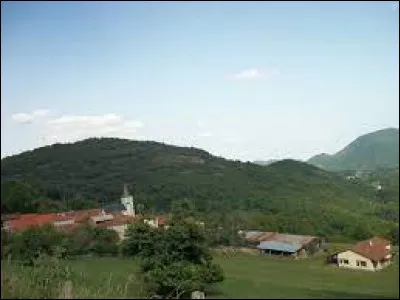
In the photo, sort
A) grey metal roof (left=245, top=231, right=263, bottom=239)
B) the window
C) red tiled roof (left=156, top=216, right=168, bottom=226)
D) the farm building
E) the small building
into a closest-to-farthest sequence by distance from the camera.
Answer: red tiled roof (left=156, top=216, right=168, bottom=226)
the window
the small building
the farm building
grey metal roof (left=245, top=231, right=263, bottom=239)

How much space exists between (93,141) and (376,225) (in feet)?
123

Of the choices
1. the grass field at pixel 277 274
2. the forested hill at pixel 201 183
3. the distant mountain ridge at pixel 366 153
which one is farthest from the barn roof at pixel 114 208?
the distant mountain ridge at pixel 366 153

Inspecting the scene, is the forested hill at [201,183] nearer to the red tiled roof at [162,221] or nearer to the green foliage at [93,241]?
the green foliage at [93,241]

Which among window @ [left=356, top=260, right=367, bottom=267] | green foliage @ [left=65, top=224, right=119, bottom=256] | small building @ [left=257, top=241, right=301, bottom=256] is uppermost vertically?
green foliage @ [left=65, top=224, right=119, bottom=256]

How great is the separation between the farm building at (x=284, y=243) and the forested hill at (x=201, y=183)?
2.80m

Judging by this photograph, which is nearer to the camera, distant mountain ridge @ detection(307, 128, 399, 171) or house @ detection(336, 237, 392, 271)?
house @ detection(336, 237, 392, 271)

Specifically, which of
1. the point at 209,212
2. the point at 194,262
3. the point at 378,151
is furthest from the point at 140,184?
the point at 378,151

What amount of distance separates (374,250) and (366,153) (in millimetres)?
111951

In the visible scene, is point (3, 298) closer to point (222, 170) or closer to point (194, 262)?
point (194, 262)

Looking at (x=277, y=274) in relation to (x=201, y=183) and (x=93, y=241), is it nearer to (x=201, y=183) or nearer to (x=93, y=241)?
(x=93, y=241)

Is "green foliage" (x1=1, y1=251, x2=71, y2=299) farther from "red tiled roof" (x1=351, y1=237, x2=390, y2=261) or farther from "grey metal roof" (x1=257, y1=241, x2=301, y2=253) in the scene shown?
"grey metal roof" (x1=257, y1=241, x2=301, y2=253)

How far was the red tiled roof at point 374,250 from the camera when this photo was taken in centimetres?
2060

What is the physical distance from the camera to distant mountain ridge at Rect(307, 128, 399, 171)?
115775 millimetres

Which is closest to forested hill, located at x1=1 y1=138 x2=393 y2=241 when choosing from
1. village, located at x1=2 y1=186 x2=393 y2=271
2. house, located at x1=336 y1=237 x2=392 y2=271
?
village, located at x1=2 y1=186 x2=393 y2=271
